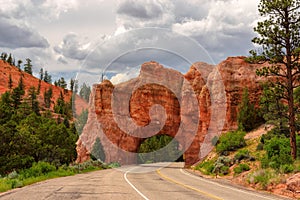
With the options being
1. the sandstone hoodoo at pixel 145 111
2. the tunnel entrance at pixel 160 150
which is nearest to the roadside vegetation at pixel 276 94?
the sandstone hoodoo at pixel 145 111

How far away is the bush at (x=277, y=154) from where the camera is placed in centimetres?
1889

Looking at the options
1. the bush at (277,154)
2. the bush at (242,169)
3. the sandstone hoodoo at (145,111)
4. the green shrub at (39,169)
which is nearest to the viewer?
the bush at (277,154)

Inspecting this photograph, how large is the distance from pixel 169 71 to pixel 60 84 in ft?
377

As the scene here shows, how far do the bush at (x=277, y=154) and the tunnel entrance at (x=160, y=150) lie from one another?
58940 millimetres

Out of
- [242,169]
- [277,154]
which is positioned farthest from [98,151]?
[277,154]

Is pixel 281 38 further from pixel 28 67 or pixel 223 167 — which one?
A: pixel 28 67

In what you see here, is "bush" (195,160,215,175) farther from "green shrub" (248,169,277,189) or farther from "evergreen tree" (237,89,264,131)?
"green shrub" (248,169,277,189)

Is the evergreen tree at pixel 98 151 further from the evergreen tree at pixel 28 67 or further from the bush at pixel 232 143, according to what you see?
the evergreen tree at pixel 28 67

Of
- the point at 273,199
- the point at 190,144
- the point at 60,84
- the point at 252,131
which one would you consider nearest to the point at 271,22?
the point at 273,199

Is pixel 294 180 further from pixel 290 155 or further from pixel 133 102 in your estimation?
pixel 133 102

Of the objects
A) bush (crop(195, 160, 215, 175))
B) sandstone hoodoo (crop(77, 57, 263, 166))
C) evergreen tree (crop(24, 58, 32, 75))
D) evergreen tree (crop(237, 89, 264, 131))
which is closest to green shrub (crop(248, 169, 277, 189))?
bush (crop(195, 160, 215, 175))

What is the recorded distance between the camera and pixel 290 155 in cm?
1947

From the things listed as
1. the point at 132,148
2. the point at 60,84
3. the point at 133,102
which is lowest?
the point at 132,148

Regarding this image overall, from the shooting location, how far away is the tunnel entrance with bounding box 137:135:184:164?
81062mm
